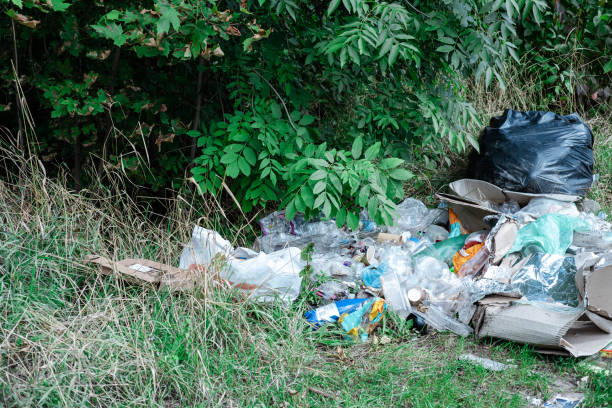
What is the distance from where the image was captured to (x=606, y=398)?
243 centimetres

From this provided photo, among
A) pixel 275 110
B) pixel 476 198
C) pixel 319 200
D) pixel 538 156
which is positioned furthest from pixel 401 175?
pixel 538 156

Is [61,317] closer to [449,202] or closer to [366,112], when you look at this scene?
[366,112]

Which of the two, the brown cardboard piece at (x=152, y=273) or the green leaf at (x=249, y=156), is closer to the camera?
the brown cardboard piece at (x=152, y=273)

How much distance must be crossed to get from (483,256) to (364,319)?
2.89 feet

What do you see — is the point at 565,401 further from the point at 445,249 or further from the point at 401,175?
the point at 445,249

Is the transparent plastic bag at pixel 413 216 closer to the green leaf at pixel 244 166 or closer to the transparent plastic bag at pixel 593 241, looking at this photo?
the transparent plastic bag at pixel 593 241

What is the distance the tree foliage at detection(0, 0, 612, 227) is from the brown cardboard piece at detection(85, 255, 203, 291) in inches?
22.7

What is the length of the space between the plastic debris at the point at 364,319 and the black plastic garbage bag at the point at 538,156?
1615 mm

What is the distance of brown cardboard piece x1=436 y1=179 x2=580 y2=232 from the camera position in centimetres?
388

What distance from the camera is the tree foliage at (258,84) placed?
288 centimetres

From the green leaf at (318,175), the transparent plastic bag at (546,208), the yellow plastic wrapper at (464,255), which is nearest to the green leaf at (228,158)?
the green leaf at (318,175)

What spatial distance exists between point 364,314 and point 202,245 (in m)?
0.85

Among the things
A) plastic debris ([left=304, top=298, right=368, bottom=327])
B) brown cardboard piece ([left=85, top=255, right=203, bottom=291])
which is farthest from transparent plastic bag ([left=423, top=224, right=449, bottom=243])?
brown cardboard piece ([left=85, top=255, right=203, bottom=291])

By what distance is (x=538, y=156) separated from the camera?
161 inches
